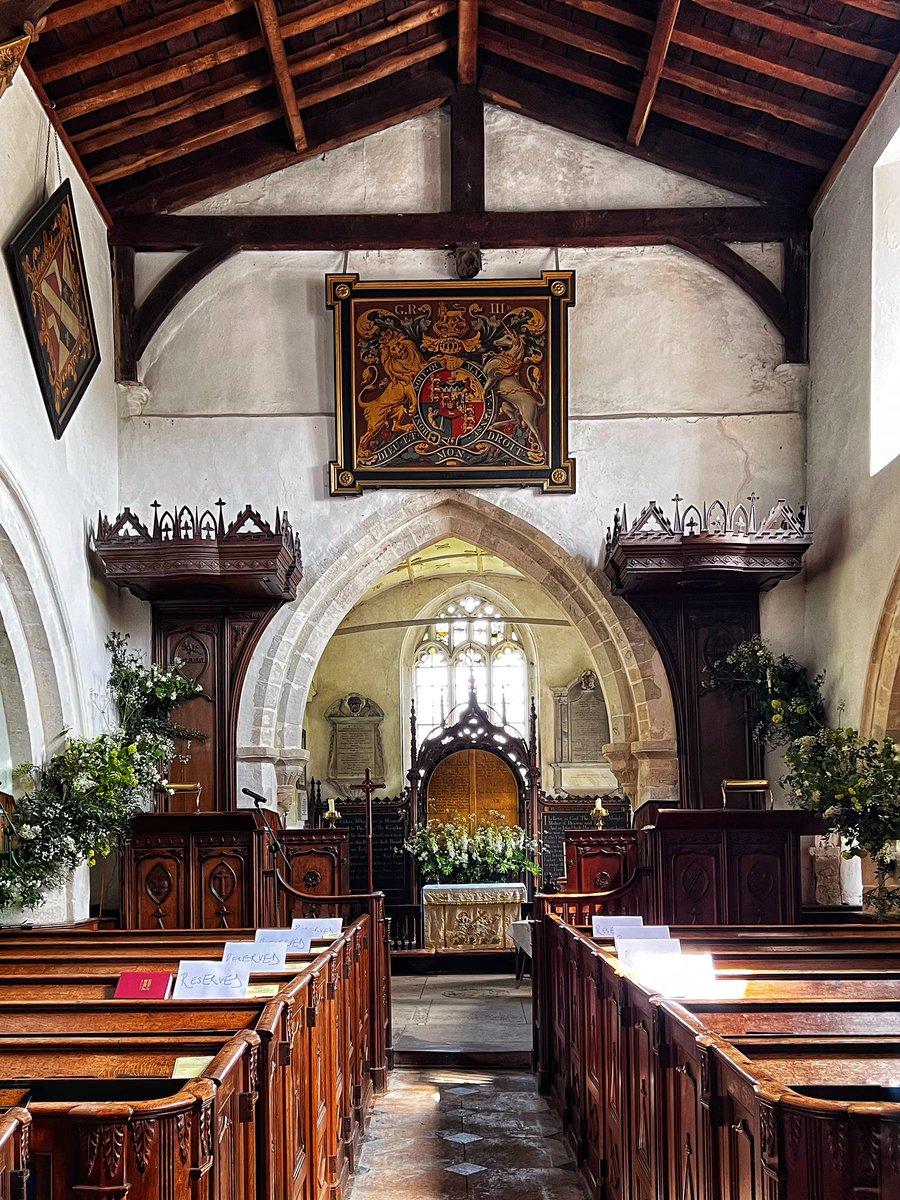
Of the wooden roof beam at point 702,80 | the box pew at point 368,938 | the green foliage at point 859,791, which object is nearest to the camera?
the box pew at point 368,938

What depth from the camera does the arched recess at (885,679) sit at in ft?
26.2

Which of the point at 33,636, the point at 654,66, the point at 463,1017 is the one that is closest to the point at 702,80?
the point at 654,66

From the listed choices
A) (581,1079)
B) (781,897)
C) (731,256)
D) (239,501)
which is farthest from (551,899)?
(731,256)

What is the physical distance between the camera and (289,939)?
5.68 m

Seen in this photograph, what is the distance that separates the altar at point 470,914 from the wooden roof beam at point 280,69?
265 inches

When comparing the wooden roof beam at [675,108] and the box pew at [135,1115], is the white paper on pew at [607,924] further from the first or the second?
the wooden roof beam at [675,108]

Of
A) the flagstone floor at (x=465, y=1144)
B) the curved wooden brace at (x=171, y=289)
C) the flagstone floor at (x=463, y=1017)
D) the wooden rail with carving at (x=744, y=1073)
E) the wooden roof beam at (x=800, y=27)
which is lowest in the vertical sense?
the flagstone floor at (x=463, y=1017)

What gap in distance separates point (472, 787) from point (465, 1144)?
8374mm

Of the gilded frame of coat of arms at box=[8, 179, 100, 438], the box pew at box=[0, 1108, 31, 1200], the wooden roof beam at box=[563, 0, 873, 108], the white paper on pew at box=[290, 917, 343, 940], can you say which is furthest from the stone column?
the box pew at box=[0, 1108, 31, 1200]

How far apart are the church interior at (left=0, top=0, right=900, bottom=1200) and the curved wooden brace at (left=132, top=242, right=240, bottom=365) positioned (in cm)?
3

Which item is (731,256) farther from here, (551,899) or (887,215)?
(551,899)

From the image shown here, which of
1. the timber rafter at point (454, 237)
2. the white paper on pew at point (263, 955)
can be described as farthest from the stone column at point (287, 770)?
the white paper on pew at point (263, 955)

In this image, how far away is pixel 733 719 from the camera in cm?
980

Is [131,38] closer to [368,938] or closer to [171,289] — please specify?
[171,289]
